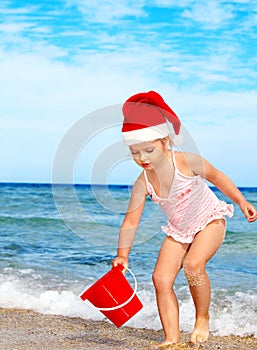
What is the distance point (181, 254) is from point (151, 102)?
0.90m

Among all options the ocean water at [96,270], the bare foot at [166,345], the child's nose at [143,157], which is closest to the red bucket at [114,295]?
the bare foot at [166,345]

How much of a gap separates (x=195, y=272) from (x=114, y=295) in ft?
1.57

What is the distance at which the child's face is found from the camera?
335cm

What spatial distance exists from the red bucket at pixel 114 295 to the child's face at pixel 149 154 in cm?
61

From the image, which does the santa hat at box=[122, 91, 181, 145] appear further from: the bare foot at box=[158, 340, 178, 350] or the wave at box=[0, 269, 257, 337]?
the wave at box=[0, 269, 257, 337]

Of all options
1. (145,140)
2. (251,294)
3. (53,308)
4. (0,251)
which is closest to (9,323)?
(53,308)

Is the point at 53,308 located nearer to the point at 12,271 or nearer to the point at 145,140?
the point at 12,271

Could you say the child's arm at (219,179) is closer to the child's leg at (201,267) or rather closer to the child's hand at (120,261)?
the child's leg at (201,267)

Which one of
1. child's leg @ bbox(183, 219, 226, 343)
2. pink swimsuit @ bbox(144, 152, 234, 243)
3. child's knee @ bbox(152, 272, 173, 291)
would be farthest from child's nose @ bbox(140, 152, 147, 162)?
child's knee @ bbox(152, 272, 173, 291)

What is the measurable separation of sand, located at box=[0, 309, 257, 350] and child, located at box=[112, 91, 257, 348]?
0.90 ft

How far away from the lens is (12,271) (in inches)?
258

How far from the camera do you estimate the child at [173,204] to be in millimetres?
3395

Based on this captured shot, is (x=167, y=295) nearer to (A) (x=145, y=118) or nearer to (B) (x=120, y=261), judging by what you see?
(B) (x=120, y=261)

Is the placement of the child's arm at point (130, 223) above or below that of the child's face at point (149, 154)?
below
